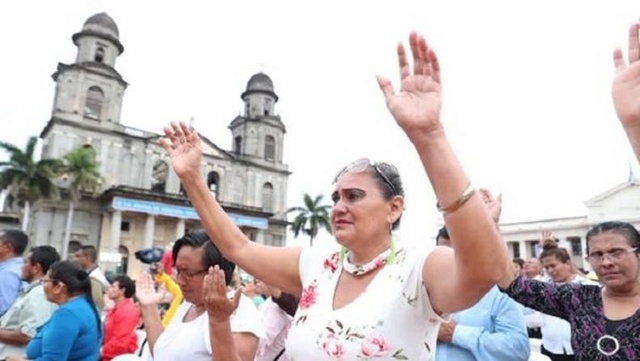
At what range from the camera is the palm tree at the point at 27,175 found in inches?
1156

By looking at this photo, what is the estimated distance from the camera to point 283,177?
42.5 meters

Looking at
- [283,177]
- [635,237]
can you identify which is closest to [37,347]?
[635,237]

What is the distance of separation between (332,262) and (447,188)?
0.81 metres

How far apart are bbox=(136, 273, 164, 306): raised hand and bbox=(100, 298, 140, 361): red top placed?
6.93ft

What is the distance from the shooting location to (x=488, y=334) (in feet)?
9.02

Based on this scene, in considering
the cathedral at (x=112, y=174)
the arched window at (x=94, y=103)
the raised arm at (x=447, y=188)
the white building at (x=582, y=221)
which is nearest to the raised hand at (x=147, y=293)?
the raised arm at (x=447, y=188)

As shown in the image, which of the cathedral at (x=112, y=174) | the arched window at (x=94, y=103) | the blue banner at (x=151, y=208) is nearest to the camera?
the cathedral at (x=112, y=174)

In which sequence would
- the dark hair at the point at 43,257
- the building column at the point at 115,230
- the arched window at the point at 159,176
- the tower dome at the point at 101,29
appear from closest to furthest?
the dark hair at the point at 43,257 < the building column at the point at 115,230 < the tower dome at the point at 101,29 < the arched window at the point at 159,176

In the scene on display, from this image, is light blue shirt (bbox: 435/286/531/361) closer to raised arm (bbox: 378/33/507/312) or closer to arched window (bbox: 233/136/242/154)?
raised arm (bbox: 378/33/507/312)

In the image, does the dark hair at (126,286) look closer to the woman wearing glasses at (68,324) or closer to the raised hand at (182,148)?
the woman wearing glasses at (68,324)

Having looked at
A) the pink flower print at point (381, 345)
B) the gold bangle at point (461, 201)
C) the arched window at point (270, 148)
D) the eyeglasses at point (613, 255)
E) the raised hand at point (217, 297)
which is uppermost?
the arched window at point (270, 148)

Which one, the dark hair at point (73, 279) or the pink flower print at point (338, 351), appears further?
the dark hair at point (73, 279)

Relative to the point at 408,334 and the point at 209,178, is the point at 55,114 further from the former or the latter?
the point at 408,334

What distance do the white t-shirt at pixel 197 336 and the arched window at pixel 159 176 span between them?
3561 centimetres
